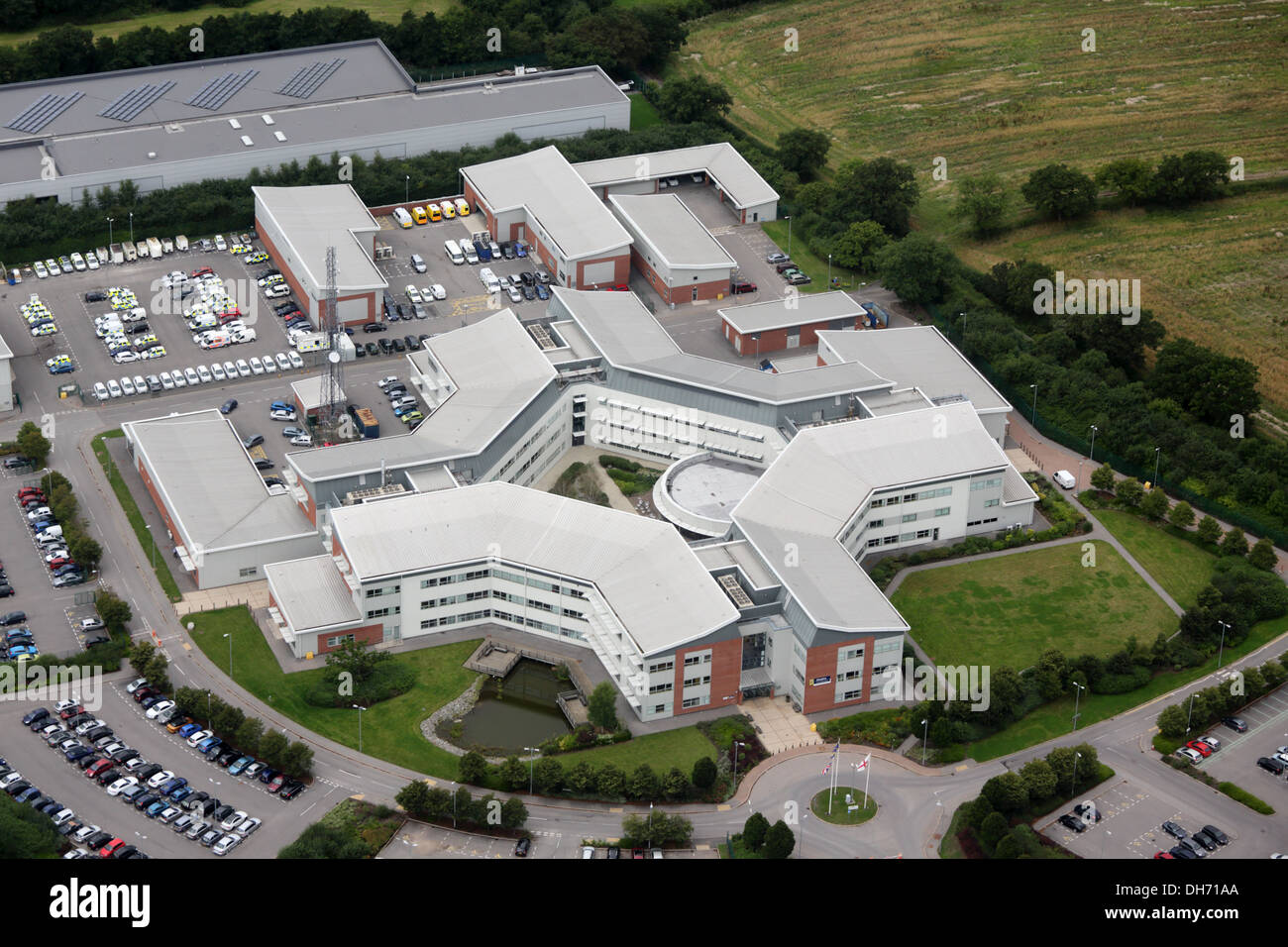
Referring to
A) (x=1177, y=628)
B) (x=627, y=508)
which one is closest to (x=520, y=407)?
(x=627, y=508)

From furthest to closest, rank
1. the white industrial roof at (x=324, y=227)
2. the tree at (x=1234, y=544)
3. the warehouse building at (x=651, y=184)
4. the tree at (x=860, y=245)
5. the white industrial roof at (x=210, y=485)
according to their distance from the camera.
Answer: the warehouse building at (x=651, y=184) < the tree at (x=860, y=245) < the white industrial roof at (x=324, y=227) < the tree at (x=1234, y=544) < the white industrial roof at (x=210, y=485)

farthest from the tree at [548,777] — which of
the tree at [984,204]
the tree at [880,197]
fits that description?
the tree at [984,204]

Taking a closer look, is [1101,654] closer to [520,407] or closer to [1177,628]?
[1177,628]

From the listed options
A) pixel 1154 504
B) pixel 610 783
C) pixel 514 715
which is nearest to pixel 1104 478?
pixel 1154 504

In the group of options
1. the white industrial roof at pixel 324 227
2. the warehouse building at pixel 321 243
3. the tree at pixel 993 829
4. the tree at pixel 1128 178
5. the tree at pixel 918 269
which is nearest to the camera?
the tree at pixel 993 829

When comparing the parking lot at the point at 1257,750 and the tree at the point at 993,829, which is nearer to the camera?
the tree at the point at 993,829

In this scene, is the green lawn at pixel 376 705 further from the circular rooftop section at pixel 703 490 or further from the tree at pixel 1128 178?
the tree at pixel 1128 178
